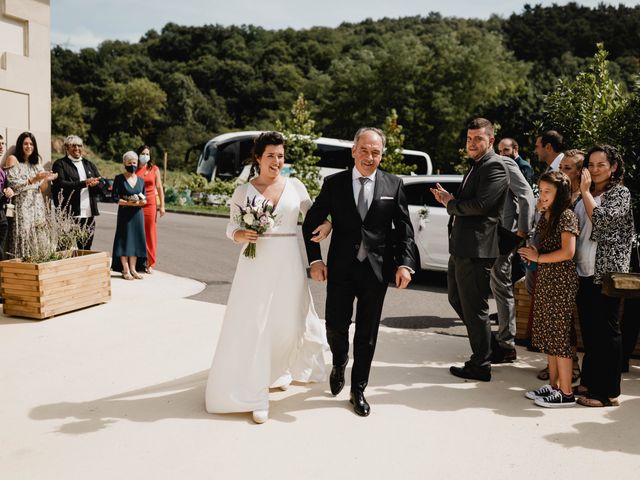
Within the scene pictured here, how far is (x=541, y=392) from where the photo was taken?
5023 mm

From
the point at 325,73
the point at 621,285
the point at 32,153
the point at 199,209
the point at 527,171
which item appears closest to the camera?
the point at 621,285

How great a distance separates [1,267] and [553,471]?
21.5ft

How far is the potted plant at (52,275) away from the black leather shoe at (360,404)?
4.36m

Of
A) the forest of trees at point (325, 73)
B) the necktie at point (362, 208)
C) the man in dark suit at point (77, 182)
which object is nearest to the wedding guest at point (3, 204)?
the man in dark suit at point (77, 182)

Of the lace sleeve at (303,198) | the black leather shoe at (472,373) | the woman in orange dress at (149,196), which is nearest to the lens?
the lace sleeve at (303,198)

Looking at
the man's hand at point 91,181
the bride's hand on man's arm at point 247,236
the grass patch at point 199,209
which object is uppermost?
the man's hand at point 91,181

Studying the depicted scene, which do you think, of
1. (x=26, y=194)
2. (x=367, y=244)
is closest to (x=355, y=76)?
(x=26, y=194)

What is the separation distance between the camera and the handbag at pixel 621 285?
4445mm

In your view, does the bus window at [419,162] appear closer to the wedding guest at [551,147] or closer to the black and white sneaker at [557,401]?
the wedding guest at [551,147]

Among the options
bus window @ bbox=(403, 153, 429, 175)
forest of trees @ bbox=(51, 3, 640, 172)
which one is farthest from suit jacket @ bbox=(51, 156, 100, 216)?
forest of trees @ bbox=(51, 3, 640, 172)

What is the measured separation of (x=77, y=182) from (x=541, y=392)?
23.4 feet

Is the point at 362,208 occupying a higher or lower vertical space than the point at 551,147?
lower

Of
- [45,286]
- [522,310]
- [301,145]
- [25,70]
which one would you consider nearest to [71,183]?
[25,70]

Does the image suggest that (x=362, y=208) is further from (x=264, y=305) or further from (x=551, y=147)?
(x=551, y=147)
